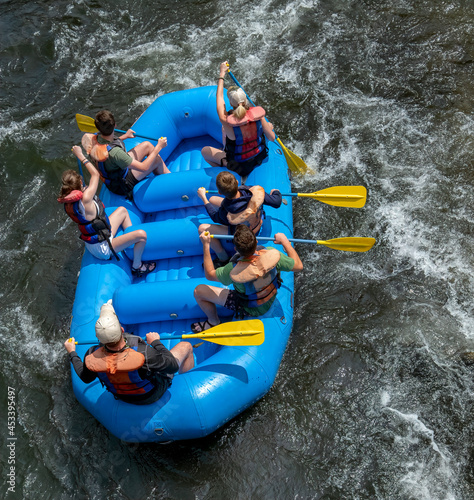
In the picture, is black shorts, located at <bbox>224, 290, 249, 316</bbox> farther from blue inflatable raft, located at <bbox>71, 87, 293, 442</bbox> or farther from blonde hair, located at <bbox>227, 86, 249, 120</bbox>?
blonde hair, located at <bbox>227, 86, 249, 120</bbox>

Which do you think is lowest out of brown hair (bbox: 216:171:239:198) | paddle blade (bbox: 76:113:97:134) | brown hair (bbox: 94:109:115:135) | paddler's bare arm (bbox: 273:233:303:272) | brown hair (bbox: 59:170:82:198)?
paddler's bare arm (bbox: 273:233:303:272)

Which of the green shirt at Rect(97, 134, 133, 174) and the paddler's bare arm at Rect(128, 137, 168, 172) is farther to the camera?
the paddler's bare arm at Rect(128, 137, 168, 172)

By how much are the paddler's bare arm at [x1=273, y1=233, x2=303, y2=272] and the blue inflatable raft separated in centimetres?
40

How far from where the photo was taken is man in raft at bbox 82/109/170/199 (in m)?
4.95

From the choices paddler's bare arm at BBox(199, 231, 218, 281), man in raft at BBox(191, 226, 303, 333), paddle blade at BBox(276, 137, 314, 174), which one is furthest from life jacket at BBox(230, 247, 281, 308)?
paddle blade at BBox(276, 137, 314, 174)

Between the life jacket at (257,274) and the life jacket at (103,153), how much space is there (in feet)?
5.99

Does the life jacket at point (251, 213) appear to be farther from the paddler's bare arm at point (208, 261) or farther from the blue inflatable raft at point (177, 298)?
the blue inflatable raft at point (177, 298)

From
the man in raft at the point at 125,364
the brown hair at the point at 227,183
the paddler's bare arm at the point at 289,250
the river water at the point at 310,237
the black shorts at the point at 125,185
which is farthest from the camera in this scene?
the black shorts at the point at 125,185

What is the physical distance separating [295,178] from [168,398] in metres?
3.38

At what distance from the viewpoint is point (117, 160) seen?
497cm

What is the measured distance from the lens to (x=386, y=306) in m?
5.17

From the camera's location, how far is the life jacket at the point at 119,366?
3541 millimetres

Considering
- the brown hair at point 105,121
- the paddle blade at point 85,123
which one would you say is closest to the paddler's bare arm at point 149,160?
the brown hair at point 105,121

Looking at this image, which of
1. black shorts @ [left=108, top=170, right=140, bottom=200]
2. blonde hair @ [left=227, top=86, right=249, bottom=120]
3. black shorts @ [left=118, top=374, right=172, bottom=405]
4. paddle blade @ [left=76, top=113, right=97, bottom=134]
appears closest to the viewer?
black shorts @ [left=118, top=374, right=172, bottom=405]
